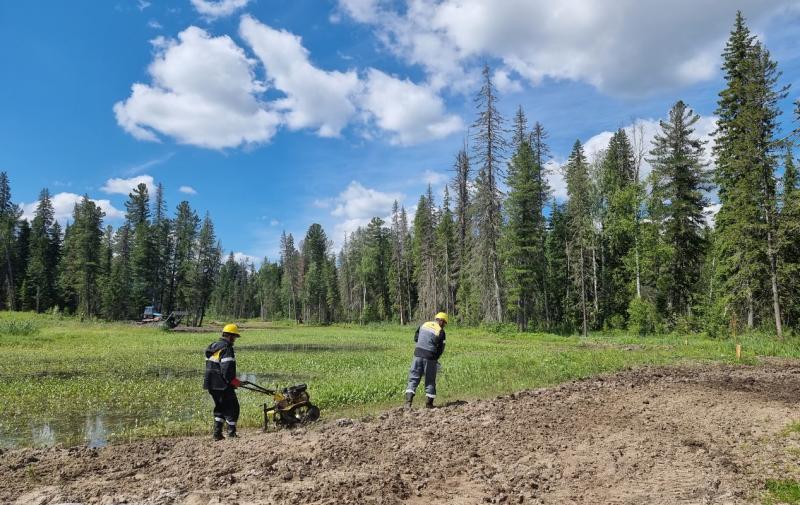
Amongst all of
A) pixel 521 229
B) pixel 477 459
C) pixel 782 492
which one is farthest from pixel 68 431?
pixel 521 229

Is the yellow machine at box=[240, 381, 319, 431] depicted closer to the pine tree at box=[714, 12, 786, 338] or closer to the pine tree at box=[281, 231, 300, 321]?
the pine tree at box=[714, 12, 786, 338]

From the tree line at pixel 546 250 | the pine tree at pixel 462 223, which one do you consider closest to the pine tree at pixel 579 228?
the tree line at pixel 546 250

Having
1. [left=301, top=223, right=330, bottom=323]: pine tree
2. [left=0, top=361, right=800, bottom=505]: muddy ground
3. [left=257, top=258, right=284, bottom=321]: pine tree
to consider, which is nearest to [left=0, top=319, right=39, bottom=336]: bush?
[left=0, top=361, right=800, bottom=505]: muddy ground

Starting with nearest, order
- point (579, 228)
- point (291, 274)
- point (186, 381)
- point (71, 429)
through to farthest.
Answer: point (71, 429), point (186, 381), point (579, 228), point (291, 274)

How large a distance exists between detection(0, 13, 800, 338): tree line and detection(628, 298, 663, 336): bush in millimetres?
143

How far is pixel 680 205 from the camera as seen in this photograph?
3575cm

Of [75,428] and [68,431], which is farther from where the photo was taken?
[75,428]

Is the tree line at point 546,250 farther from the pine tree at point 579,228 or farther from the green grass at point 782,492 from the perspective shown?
the green grass at point 782,492

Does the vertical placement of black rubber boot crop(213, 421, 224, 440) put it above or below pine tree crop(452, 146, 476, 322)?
below

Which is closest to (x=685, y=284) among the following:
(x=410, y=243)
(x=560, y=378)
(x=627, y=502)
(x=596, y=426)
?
(x=560, y=378)

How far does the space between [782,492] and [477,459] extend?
3.53 metres

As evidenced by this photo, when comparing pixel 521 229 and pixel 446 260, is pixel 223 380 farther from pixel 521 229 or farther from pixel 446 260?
pixel 446 260

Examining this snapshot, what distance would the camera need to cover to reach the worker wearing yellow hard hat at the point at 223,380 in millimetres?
9477

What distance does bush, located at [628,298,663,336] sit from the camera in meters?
37.1
